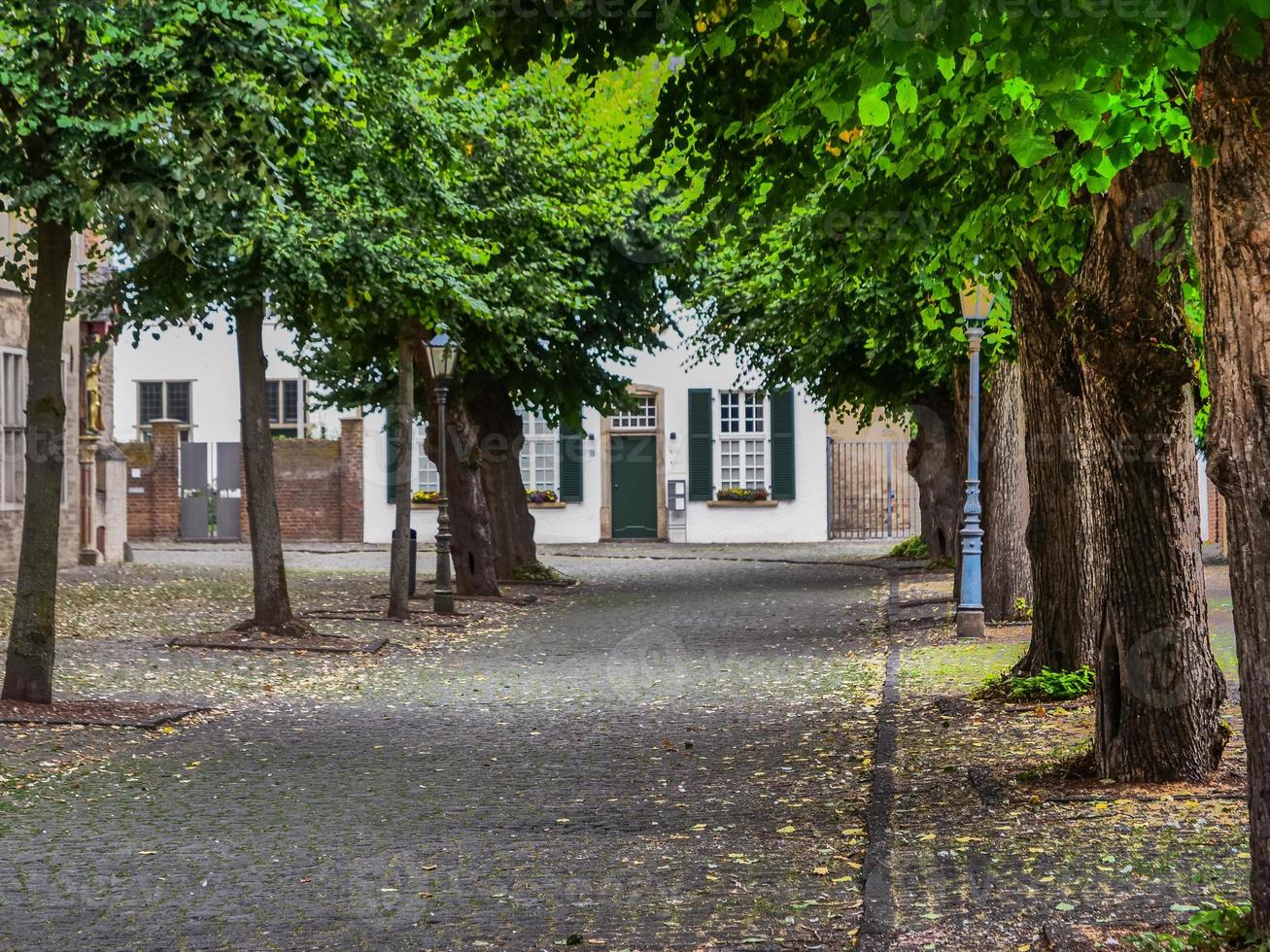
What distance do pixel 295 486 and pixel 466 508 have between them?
18.6 m

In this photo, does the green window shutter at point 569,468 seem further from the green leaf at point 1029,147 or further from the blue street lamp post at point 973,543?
the green leaf at point 1029,147

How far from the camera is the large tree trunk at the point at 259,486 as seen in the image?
16609 mm

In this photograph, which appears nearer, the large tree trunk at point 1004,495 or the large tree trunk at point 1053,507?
the large tree trunk at point 1053,507

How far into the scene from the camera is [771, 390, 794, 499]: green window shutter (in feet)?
133

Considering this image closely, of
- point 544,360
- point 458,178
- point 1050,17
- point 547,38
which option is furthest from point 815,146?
point 544,360

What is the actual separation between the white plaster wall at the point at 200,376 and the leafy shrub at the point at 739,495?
1026 cm

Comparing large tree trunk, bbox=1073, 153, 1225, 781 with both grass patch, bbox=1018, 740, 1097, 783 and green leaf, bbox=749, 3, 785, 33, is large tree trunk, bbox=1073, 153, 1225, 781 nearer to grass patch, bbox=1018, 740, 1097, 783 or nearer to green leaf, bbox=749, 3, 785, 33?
grass patch, bbox=1018, 740, 1097, 783

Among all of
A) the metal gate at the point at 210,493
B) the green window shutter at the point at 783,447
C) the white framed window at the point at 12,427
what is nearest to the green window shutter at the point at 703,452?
the green window shutter at the point at 783,447

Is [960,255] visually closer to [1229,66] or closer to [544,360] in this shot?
[1229,66]

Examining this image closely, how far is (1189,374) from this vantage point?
25.8 ft

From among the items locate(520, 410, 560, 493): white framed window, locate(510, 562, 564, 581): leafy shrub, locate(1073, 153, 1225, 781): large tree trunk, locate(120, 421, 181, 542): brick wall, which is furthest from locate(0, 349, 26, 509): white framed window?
locate(1073, 153, 1225, 781): large tree trunk

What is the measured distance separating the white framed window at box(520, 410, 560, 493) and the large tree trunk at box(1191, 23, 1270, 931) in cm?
3619

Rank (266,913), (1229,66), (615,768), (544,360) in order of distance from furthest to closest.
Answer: (544,360) < (615,768) < (266,913) < (1229,66)

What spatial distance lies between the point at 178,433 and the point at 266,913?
1464 inches
